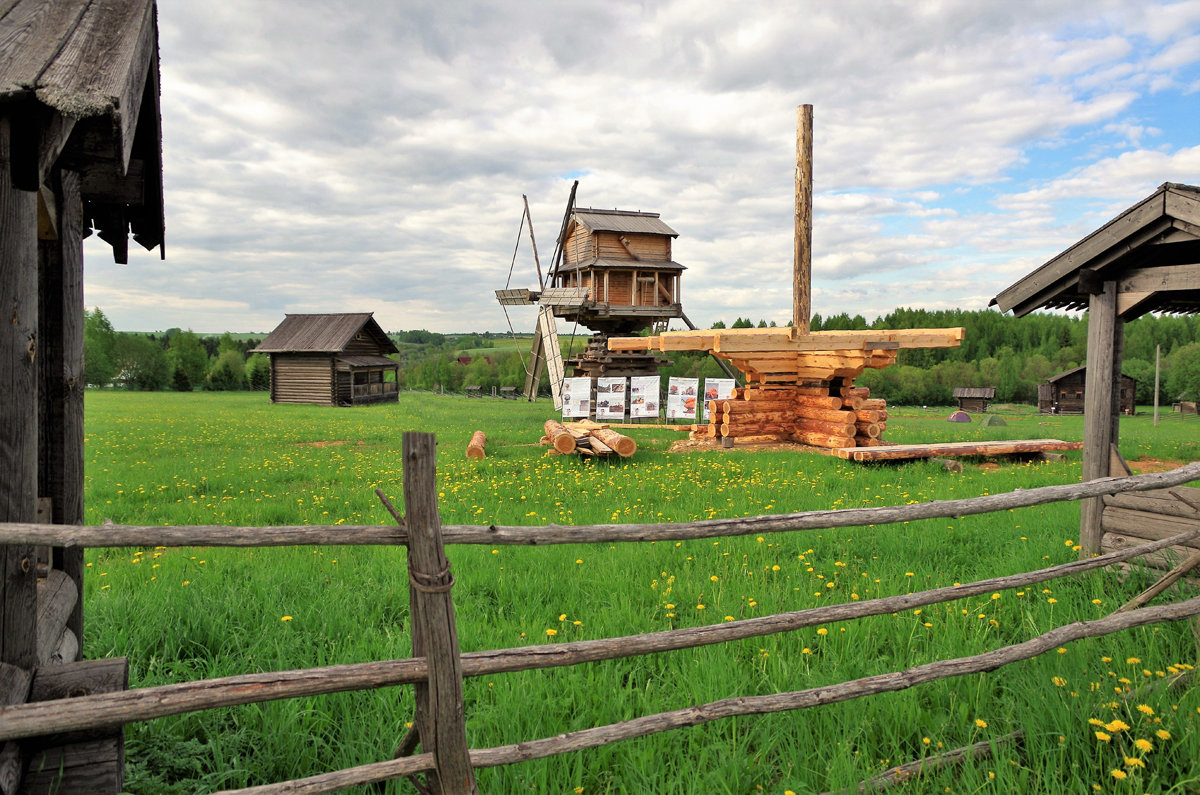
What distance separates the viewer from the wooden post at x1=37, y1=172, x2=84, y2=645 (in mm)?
3295

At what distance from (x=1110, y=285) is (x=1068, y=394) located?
1972 inches

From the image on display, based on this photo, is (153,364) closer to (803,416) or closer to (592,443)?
(592,443)

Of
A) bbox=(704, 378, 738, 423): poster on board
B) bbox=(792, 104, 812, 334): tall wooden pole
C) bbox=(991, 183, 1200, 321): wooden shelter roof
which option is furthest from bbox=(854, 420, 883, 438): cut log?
bbox=(704, 378, 738, 423): poster on board

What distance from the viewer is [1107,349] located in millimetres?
5941

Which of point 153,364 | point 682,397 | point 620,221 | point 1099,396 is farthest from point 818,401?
point 153,364

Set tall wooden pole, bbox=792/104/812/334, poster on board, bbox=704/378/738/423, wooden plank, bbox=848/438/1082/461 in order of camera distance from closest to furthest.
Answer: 1. wooden plank, bbox=848/438/1082/461
2. tall wooden pole, bbox=792/104/812/334
3. poster on board, bbox=704/378/738/423

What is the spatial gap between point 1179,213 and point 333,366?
116 ft

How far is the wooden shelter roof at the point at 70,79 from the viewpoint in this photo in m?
1.92

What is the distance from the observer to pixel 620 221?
75.8 ft

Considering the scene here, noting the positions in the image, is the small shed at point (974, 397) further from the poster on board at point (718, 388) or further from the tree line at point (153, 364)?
the tree line at point (153, 364)

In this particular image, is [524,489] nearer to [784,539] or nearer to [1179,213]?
[784,539]

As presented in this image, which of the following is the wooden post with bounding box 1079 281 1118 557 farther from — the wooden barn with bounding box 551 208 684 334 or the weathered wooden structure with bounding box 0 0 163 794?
the wooden barn with bounding box 551 208 684 334

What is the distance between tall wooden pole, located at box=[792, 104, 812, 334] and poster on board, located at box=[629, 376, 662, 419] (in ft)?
33.2

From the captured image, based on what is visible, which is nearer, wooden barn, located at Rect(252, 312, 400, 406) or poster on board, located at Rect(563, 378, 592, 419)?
poster on board, located at Rect(563, 378, 592, 419)
